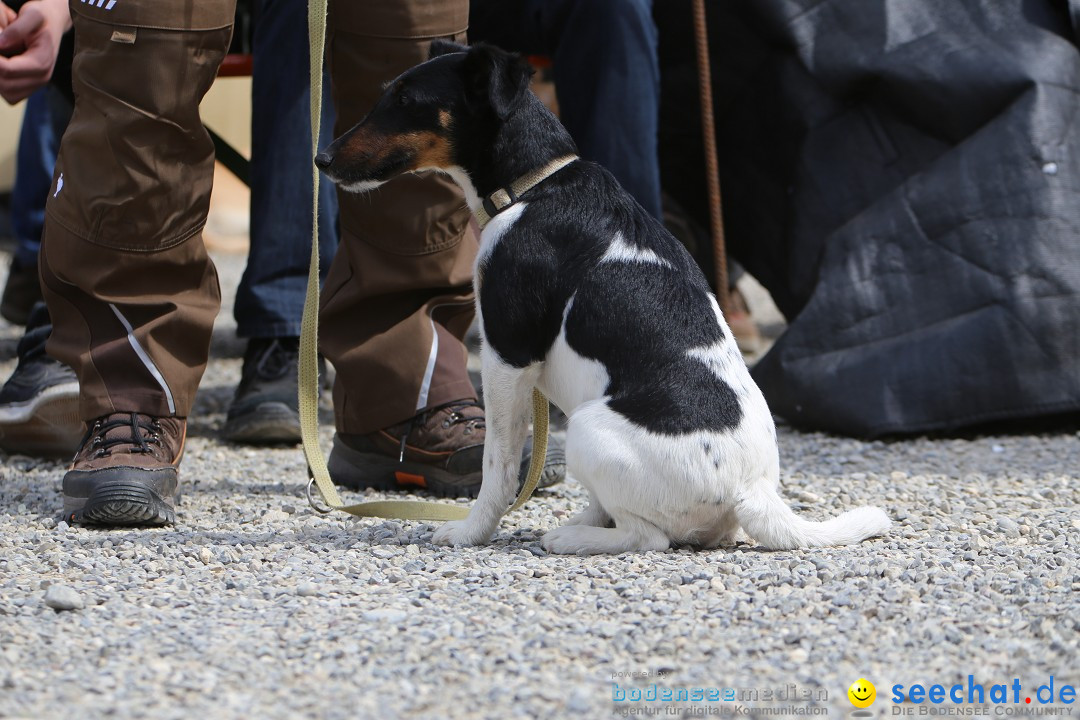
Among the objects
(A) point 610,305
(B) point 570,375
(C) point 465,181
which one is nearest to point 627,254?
(A) point 610,305

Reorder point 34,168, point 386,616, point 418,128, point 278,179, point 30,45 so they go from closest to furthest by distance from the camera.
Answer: point 386,616
point 418,128
point 30,45
point 278,179
point 34,168

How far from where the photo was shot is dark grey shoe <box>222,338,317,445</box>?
4055mm

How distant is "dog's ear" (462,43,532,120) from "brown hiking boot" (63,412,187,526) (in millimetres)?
1218

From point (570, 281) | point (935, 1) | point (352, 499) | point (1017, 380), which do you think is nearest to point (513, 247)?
point (570, 281)

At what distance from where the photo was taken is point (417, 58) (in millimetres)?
3135

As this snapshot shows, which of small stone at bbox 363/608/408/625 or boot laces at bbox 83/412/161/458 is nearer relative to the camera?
small stone at bbox 363/608/408/625

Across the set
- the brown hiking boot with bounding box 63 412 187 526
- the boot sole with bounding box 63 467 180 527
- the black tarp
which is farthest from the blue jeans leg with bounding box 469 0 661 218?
the boot sole with bounding box 63 467 180 527

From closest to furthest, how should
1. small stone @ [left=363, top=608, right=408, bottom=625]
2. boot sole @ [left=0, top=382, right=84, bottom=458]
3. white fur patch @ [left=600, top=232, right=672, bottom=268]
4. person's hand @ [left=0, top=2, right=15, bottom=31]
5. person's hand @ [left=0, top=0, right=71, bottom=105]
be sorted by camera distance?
small stone @ [left=363, top=608, right=408, bottom=625] → white fur patch @ [left=600, top=232, right=672, bottom=268] → person's hand @ [left=0, top=0, right=71, bottom=105] → person's hand @ [left=0, top=2, right=15, bottom=31] → boot sole @ [left=0, top=382, right=84, bottom=458]

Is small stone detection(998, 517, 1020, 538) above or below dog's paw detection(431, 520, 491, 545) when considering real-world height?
below

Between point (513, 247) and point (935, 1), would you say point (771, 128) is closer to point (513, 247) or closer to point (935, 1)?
point (935, 1)

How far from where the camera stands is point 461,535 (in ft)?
9.05

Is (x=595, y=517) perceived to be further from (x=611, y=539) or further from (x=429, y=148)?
(x=429, y=148)

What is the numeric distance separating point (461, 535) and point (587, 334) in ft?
1.79

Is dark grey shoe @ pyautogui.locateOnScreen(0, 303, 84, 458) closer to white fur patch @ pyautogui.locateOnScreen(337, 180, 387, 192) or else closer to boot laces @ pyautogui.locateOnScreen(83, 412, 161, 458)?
boot laces @ pyautogui.locateOnScreen(83, 412, 161, 458)
